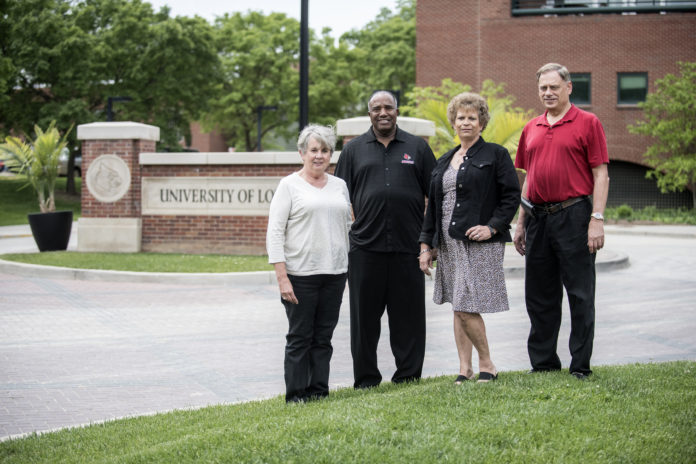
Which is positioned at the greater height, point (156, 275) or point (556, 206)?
point (556, 206)

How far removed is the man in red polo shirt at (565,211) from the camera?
520 cm

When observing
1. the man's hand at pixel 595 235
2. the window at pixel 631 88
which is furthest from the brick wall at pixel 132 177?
the window at pixel 631 88

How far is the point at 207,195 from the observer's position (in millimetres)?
15359

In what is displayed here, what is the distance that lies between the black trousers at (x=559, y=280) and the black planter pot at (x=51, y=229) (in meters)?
12.6

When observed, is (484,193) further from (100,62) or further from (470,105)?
(100,62)

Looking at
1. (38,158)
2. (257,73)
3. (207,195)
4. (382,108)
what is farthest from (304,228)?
(257,73)

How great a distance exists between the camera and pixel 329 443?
3.92 meters

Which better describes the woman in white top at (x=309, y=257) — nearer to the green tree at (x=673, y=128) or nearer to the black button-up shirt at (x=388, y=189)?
the black button-up shirt at (x=388, y=189)

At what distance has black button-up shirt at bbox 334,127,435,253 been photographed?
550 cm

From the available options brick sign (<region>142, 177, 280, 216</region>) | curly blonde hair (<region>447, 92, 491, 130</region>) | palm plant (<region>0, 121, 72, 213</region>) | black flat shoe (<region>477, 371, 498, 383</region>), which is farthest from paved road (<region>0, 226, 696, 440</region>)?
palm plant (<region>0, 121, 72, 213</region>)

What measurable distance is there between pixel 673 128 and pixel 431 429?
104 feet

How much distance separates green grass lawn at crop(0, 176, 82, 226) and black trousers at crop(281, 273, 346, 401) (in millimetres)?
26554

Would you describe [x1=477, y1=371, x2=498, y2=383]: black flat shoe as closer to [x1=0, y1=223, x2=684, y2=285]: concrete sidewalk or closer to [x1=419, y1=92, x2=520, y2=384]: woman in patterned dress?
[x1=419, y1=92, x2=520, y2=384]: woman in patterned dress

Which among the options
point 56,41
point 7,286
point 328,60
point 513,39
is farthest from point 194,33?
point 7,286
